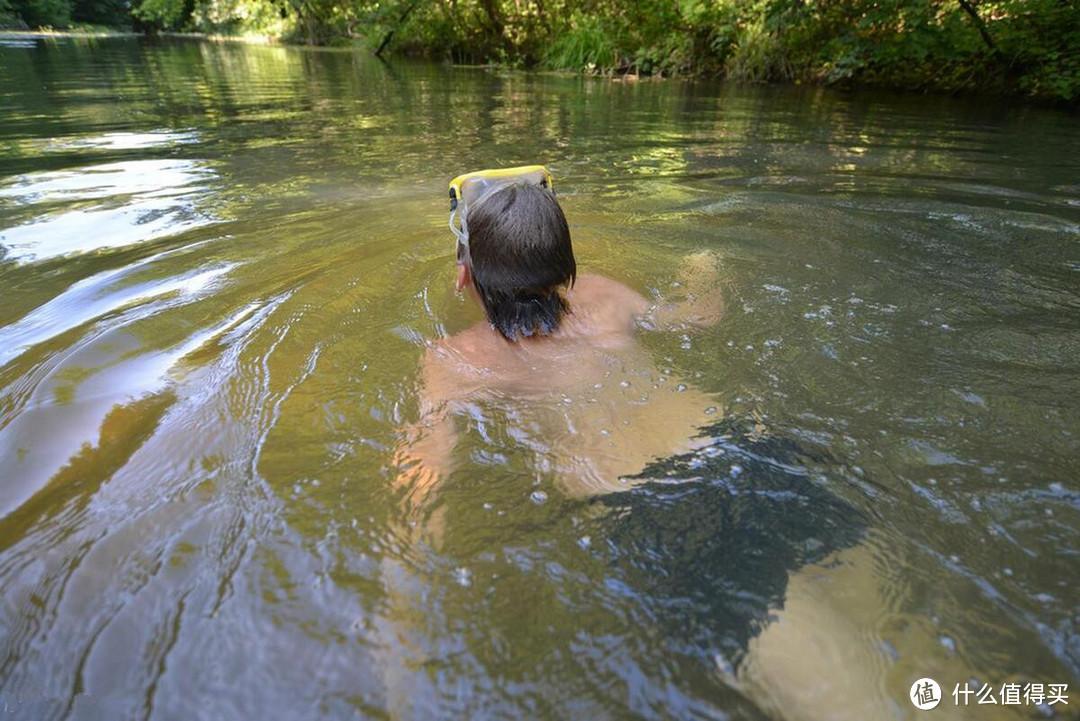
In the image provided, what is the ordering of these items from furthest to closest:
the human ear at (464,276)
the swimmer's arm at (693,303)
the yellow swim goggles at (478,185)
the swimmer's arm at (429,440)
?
the swimmer's arm at (693,303)
the human ear at (464,276)
the yellow swim goggles at (478,185)
the swimmer's arm at (429,440)

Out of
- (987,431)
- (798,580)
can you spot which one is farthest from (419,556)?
(987,431)

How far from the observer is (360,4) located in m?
24.8

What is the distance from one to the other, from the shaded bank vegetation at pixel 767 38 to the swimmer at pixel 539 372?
1030cm

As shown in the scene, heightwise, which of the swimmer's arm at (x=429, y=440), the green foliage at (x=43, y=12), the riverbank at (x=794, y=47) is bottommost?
the swimmer's arm at (x=429, y=440)

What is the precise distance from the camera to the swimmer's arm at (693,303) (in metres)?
2.65

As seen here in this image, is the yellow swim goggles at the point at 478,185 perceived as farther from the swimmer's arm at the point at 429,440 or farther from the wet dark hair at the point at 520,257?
the swimmer's arm at the point at 429,440

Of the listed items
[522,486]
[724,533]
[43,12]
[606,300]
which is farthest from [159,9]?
[724,533]

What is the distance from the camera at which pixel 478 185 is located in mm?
2271

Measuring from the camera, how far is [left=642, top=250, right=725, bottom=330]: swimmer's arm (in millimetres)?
2650

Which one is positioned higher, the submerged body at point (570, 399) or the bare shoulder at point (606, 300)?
the bare shoulder at point (606, 300)

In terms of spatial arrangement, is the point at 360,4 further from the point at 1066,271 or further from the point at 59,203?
the point at 1066,271

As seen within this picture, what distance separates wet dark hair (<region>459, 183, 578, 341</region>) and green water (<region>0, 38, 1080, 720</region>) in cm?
38

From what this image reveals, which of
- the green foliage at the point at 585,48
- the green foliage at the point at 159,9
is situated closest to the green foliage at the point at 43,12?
the green foliage at the point at 159,9

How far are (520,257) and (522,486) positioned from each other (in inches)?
32.1
